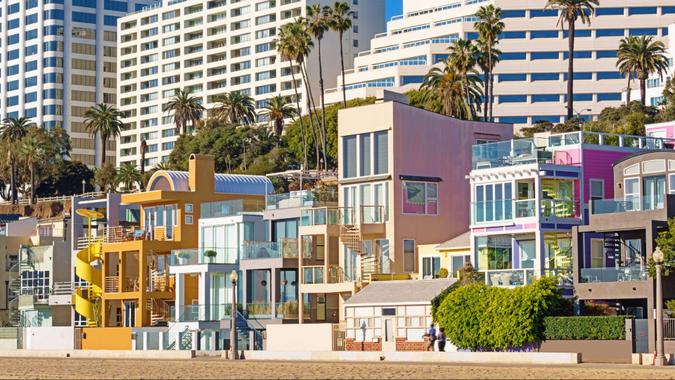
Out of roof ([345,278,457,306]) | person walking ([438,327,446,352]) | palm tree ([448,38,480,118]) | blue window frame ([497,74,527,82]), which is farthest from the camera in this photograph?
blue window frame ([497,74,527,82])

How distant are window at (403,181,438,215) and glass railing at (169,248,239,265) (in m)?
11.2

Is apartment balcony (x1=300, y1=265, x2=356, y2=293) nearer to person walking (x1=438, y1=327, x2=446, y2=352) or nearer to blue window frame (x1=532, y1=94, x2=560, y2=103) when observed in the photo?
person walking (x1=438, y1=327, x2=446, y2=352)

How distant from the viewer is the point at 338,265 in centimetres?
7381

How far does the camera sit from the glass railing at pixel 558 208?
65938 mm

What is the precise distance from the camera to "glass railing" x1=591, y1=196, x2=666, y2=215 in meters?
60.6

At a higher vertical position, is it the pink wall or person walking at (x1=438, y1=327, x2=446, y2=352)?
the pink wall

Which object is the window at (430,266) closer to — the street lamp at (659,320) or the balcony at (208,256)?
the balcony at (208,256)

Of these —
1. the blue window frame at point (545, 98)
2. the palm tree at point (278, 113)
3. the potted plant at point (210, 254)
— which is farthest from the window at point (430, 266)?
the blue window frame at point (545, 98)

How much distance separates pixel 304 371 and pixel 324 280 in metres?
20.4

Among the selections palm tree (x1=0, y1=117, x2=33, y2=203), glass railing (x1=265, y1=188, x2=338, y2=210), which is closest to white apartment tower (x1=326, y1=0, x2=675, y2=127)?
palm tree (x1=0, y1=117, x2=33, y2=203)

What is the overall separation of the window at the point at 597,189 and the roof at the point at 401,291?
7.57 meters

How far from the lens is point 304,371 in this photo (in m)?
52.9

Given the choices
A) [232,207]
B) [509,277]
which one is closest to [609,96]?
[232,207]

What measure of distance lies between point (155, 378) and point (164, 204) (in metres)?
36.3
